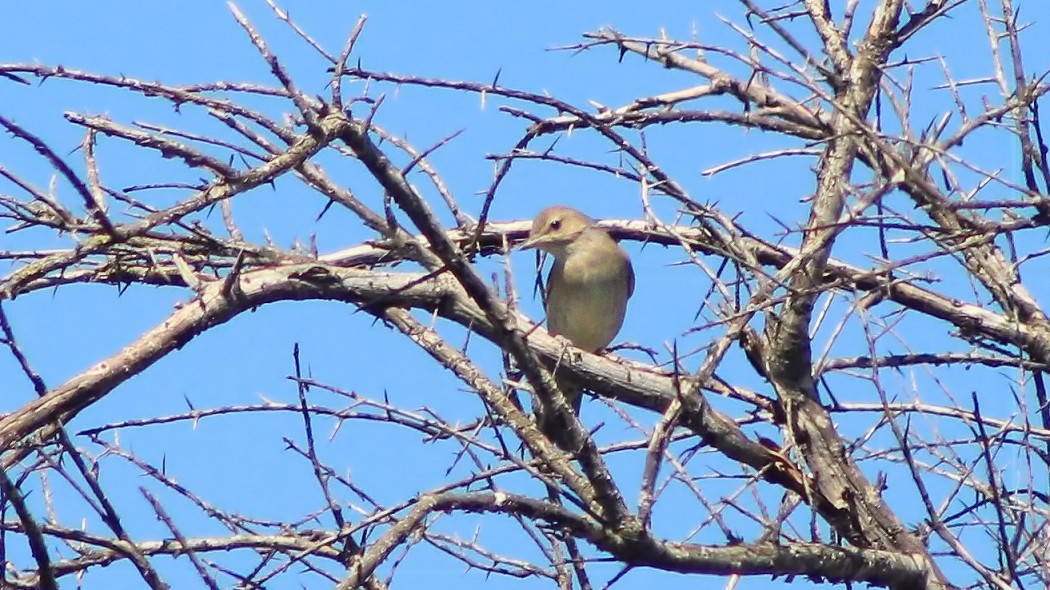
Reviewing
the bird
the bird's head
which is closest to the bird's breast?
the bird

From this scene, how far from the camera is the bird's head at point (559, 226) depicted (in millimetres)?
9023

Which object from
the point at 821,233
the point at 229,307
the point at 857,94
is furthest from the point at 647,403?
the point at 229,307

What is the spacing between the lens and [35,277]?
558 cm

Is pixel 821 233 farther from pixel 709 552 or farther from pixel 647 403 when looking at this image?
pixel 709 552

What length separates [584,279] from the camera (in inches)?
365

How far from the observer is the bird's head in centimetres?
902

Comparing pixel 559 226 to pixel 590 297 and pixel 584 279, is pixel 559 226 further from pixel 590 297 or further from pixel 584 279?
pixel 590 297

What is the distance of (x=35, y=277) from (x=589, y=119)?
6.48 ft

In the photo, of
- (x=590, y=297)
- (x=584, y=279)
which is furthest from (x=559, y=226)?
(x=590, y=297)

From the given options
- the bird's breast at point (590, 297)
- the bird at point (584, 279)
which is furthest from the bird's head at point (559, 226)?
the bird's breast at point (590, 297)

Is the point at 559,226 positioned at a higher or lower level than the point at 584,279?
higher

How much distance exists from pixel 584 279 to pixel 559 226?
1.11ft

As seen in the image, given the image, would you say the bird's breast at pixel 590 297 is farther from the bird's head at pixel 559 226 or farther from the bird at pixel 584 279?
the bird's head at pixel 559 226

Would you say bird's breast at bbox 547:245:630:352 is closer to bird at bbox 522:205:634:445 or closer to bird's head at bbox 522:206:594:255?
bird at bbox 522:205:634:445
